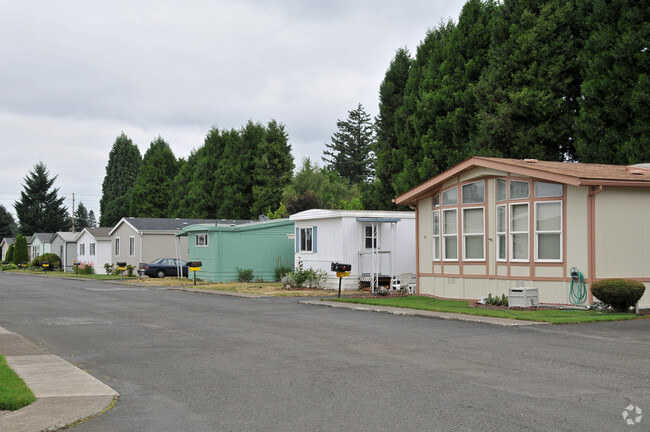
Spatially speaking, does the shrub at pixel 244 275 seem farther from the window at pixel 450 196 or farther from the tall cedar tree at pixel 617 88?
the tall cedar tree at pixel 617 88

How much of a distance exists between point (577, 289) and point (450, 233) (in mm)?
4839

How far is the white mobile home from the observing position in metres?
27.2

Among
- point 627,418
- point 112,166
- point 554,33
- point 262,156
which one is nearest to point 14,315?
point 627,418

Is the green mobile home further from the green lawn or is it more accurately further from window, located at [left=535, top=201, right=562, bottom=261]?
window, located at [left=535, top=201, right=562, bottom=261]

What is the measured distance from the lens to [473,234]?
66.2ft

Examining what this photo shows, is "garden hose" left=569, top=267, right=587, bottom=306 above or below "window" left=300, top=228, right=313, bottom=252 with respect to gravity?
below

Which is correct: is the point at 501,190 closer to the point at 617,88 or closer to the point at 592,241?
the point at 592,241

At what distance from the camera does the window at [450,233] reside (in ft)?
68.5

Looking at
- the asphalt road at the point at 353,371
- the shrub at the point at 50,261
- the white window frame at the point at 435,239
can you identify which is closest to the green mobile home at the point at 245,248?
the white window frame at the point at 435,239

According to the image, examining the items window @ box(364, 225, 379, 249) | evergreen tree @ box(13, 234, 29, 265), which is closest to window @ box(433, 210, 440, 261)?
window @ box(364, 225, 379, 249)

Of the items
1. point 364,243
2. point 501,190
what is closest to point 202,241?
point 364,243

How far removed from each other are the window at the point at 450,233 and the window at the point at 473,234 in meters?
0.42

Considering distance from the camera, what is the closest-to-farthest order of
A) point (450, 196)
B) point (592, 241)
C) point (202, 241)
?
point (592, 241), point (450, 196), point (202, 241)

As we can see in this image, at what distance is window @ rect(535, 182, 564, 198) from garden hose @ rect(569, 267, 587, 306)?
205cm
